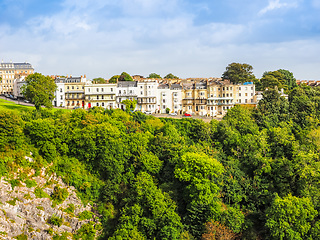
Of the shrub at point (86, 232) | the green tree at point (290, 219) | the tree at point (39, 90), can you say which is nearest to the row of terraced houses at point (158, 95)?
the tree at point (39, 90)

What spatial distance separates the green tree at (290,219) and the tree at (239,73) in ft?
197

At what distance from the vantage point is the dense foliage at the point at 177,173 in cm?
3447

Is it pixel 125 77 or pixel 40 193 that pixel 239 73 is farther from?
pixel 40 193

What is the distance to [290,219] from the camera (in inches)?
1313

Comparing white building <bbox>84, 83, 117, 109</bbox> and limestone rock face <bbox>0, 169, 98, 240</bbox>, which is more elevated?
white building <bbox>84, 83, 117, 109</bbox>

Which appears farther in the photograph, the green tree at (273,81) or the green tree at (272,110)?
the green tree at (273,81)

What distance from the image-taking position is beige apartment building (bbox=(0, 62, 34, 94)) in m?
110

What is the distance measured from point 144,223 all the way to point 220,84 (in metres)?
50.8

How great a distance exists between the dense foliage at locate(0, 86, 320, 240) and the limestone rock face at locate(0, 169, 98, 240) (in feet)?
3.39

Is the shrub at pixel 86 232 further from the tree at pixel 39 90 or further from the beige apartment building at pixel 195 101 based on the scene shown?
the beige apartment building at pixel 195 101

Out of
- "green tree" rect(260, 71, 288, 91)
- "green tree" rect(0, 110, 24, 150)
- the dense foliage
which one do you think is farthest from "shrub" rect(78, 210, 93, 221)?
"green tree" rect(260, 71, 288, 91)

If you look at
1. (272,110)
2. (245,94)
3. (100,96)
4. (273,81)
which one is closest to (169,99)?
(100,96)

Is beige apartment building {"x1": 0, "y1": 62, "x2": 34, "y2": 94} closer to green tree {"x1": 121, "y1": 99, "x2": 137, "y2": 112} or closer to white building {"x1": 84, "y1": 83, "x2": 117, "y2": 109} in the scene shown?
white building {"x1": 84, "y1": 83, "x2": 117, "y2": 109}

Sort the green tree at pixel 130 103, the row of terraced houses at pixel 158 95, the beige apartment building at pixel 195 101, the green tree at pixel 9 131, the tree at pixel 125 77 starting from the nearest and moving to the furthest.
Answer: the green tree at pixel 9 131, the green tree at pixel 130 103, the row of terraced houses at pixel 158 95, the beige apartment building at pixel 195 101, the tree at pixel 125 77
